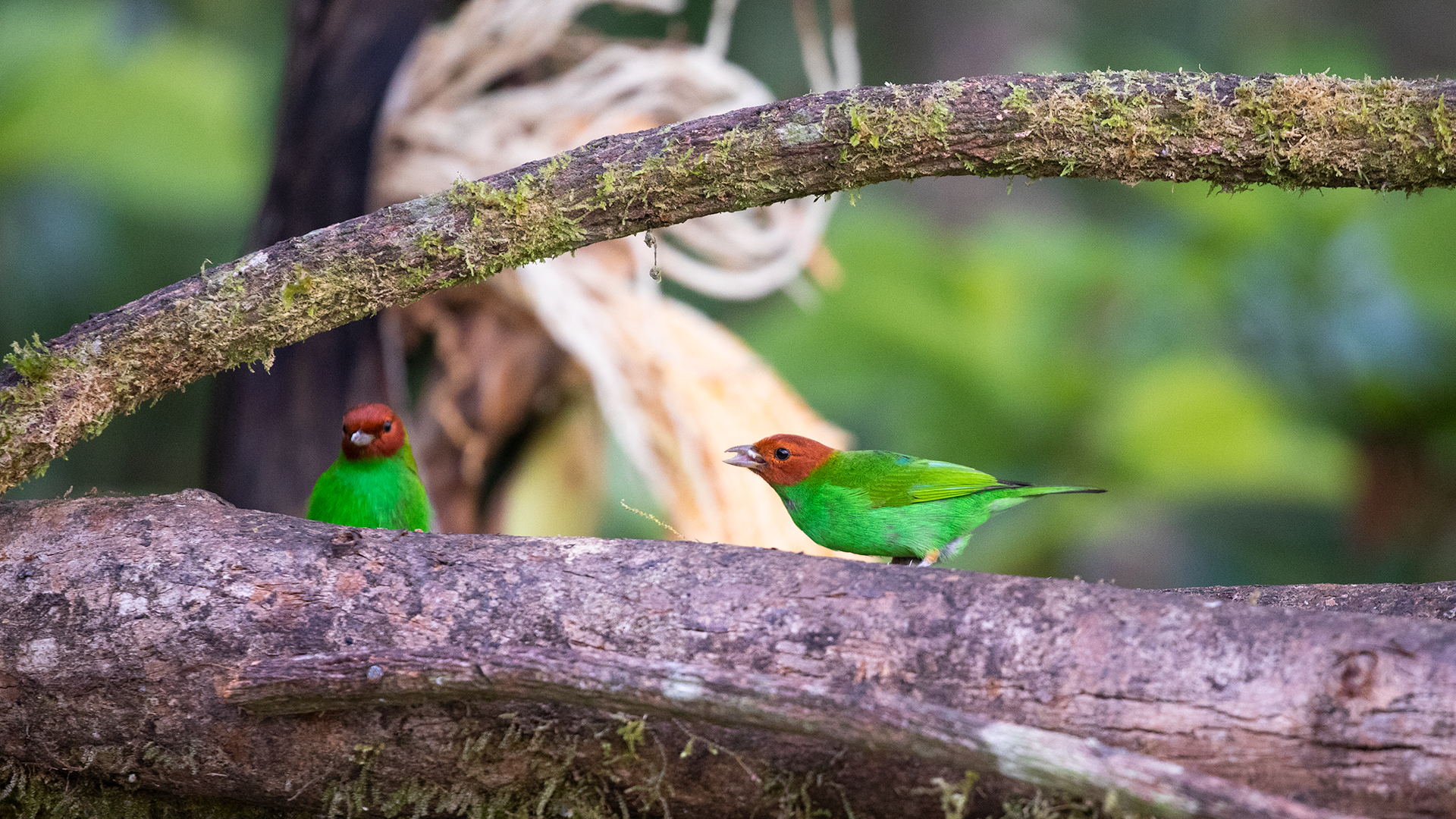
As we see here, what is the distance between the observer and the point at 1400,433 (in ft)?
20.0

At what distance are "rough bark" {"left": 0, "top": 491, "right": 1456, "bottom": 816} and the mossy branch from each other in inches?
12.4

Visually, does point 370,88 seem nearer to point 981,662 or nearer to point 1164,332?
point 981,662

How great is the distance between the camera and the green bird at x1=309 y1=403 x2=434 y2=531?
282 centimetres

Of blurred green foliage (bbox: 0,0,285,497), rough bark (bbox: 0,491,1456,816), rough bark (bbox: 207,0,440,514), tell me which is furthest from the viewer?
blurred green foliage (bbox: 0,0,285,497)

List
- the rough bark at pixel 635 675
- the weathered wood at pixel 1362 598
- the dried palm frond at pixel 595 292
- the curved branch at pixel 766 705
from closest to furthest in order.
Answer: the curved branch at pixel 766 705, the rough bark at pixel 635 675, the weathered wood at pixel 1362 598, the dried palm frond at pixel 595 292

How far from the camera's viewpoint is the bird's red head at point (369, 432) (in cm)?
281

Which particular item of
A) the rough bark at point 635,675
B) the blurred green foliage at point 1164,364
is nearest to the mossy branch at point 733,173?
the rough bark at point 635,675

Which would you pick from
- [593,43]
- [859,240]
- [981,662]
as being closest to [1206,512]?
[859,240]

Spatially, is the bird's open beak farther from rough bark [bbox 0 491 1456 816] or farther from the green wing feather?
rough bark [bbox 0 491 1456 816]

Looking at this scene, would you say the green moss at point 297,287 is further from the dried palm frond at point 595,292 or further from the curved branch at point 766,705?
the dried palm frond at point 595,292

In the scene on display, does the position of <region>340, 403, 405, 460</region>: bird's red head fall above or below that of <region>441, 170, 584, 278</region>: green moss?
below

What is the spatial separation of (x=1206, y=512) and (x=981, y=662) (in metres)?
5.48

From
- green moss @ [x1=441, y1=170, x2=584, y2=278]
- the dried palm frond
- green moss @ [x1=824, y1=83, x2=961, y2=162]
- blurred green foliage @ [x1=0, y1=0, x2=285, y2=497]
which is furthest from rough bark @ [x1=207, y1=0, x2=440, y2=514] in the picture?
green moss @ [x1=824, y1=83, x2=961, y2=162]

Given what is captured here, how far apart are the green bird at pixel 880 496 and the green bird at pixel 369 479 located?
0.93 meters
